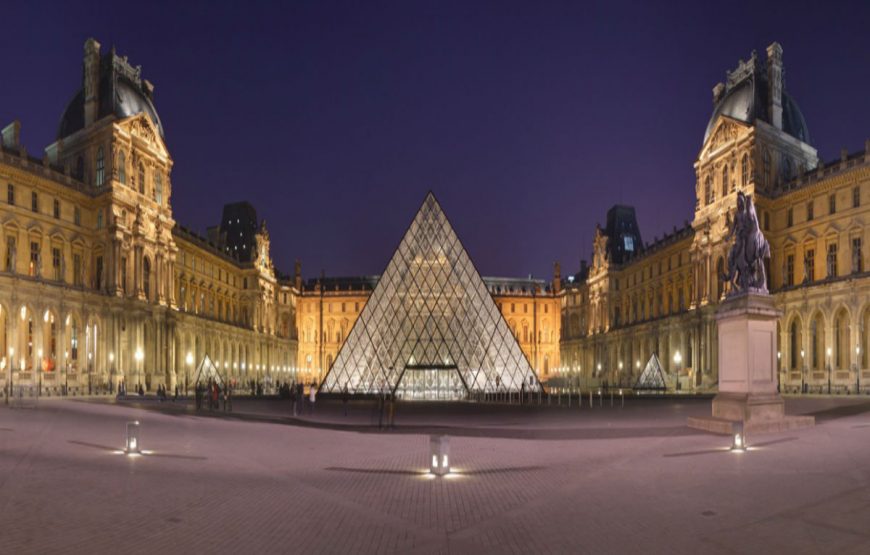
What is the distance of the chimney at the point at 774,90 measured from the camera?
1818 inches

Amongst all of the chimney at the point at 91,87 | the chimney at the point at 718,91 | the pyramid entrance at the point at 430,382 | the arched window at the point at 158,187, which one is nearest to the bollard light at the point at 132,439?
the pyramid entrance at the point at 430,382

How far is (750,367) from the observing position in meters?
14.5

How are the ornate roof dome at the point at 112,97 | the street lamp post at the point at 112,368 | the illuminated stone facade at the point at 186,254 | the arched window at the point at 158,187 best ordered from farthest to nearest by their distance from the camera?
the arched window at the point at 158,187 → the ornate roof dome at the point at 112,97 → the street lamp post at the point at 112,368 → the illuminated stone facade at the point at 186,254

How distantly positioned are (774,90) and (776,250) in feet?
36.0

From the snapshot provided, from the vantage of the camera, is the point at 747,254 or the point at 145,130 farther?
the point at 145,130

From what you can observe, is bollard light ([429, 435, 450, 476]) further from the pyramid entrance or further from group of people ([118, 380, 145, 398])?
the pyramid entrance

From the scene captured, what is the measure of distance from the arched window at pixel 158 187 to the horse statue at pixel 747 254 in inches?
1612

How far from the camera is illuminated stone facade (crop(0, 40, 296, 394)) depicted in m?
35.8

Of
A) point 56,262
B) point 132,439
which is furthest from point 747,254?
point 56,262

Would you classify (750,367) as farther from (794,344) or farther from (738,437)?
(794,344)

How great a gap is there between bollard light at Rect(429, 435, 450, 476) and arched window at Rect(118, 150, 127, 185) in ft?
125

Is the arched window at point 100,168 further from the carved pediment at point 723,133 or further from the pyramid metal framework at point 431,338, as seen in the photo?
the carved pediment at point 723,133

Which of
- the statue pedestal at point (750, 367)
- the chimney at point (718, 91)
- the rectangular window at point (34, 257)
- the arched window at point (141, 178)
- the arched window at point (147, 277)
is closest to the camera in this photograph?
the statue pedestal at point (750, 367)

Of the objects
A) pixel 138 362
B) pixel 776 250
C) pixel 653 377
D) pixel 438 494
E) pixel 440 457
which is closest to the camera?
pixel 438 494
